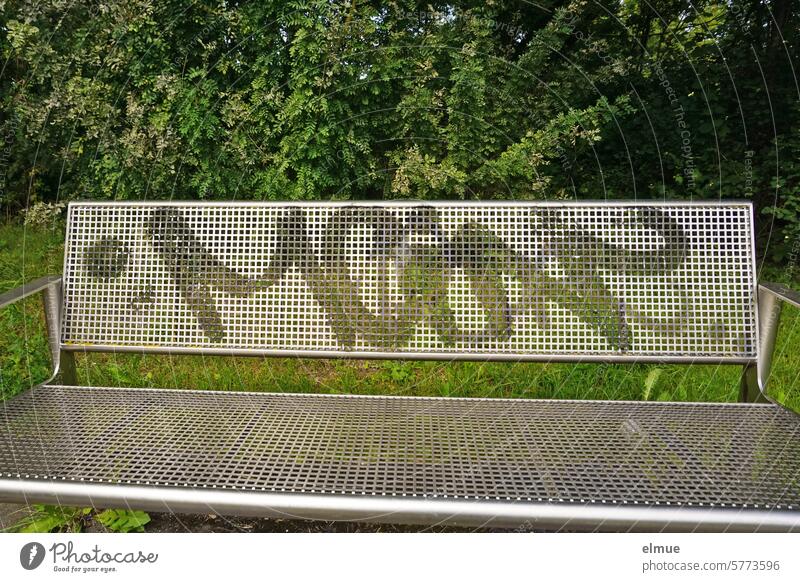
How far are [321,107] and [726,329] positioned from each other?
2519 mm

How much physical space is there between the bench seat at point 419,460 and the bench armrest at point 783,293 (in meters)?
0.39

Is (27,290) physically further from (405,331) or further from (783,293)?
(783,293)

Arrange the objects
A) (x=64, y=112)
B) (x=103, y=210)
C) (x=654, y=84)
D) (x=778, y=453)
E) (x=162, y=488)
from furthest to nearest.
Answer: (x=654, y=84)
(x=64, y=112)
(x=103, y=210)
(x=778, y=453)
(x=162, y=488)

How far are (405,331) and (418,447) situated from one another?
0.57 meters

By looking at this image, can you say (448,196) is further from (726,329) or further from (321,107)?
(726,329)

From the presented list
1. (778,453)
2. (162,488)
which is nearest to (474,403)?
(778,453)

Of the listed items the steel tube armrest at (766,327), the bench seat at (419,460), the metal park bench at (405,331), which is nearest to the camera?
the bench seat at (419,460)

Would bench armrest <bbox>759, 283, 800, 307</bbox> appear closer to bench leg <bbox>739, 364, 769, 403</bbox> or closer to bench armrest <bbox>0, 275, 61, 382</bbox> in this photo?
bench leg <bbox>739, 364, 769, 403</bbox>

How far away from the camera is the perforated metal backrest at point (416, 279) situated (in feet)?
6.84

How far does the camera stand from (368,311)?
7.17 feet

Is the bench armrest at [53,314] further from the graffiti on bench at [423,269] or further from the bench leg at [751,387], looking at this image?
the bench leg at [751,387]
